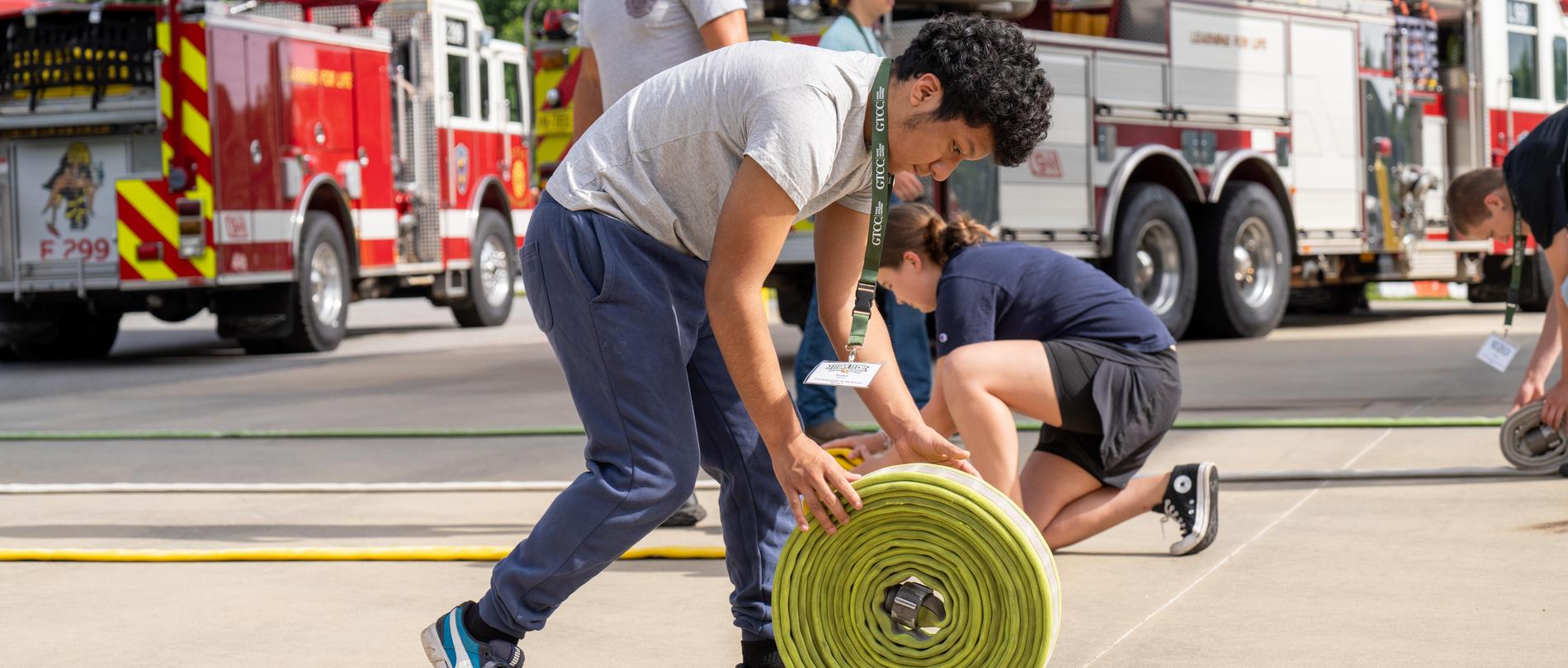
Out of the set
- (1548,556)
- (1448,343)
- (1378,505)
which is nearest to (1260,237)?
(1448,343)

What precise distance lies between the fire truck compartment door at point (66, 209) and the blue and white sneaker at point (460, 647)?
9.76 meters

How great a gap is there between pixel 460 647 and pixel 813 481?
672 millimetres

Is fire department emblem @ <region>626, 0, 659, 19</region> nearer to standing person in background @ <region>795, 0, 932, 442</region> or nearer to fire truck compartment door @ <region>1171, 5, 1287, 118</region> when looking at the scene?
standing person in background @ <region>795, 0, 932, 442</region>

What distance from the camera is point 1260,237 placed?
12.7 metres

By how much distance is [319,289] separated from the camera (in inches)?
525

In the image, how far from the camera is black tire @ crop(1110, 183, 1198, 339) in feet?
38.0

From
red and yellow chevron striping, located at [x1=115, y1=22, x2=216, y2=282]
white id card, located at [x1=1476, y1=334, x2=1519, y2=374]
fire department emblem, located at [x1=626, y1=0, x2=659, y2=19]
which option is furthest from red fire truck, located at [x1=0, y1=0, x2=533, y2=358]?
white id card, located at [x1=1476, y1=334, x2=1519, y2=374]

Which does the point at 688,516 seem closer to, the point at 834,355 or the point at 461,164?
the point at 834,355

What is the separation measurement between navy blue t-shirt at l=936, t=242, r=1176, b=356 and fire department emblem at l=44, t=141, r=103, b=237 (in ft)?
29.3

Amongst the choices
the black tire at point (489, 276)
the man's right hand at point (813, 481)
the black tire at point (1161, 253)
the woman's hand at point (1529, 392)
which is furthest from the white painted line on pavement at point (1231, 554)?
the black tire at point (489, 276)

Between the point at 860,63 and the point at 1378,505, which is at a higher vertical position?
the point at 860,63

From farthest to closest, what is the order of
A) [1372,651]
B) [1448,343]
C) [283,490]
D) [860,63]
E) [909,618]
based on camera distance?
1. [1448,343]
2. [283,490]
3. [1372,651]
4. [909,618]
5. [860,63]

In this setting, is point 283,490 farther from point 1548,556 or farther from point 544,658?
point 1548,556

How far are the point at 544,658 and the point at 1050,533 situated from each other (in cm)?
155
